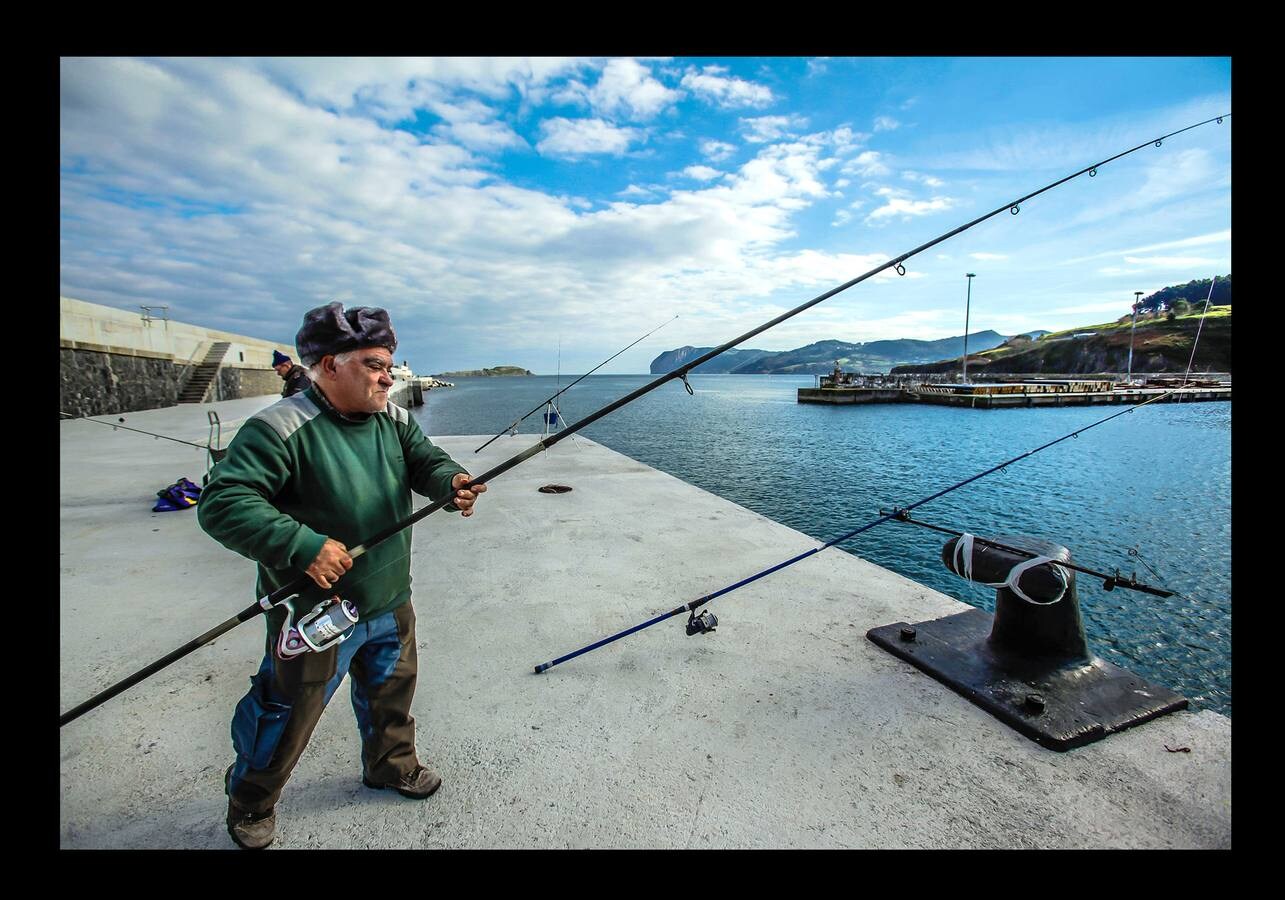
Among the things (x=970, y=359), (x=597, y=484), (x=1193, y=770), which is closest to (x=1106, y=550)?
(x=597, y=484)

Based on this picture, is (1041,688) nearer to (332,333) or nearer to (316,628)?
(316,628)

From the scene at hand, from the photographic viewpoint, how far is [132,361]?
2197cm

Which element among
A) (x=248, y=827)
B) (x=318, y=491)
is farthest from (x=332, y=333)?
(x=248, y=827)

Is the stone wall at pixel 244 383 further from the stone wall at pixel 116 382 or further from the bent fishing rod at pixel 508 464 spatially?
the bent fishing rod at pixel 508 464

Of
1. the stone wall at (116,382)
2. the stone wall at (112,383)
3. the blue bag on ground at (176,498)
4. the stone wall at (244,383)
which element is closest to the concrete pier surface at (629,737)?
the blue bag on ground at (176,498)

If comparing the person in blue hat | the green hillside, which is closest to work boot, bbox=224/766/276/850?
the person in blue hat

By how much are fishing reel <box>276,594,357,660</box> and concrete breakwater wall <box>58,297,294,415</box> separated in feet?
60.9

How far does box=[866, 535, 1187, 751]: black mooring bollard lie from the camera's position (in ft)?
9.01

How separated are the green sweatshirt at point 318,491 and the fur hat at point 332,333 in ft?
0.58

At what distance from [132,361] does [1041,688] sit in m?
30.0

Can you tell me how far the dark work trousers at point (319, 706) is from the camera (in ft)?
6.50

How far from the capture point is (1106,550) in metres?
12.2
